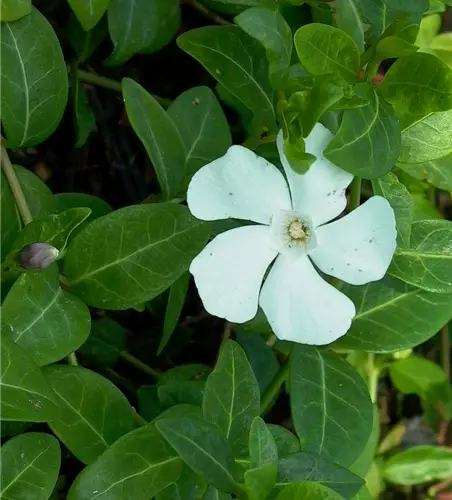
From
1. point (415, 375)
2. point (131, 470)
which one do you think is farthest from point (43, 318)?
point (415, 375)

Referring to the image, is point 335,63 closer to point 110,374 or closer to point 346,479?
point 346,479

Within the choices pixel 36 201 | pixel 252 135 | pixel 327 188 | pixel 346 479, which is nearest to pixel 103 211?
pixel 36 201

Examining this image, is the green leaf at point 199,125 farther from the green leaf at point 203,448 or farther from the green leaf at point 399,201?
the green leaf at point 203,448

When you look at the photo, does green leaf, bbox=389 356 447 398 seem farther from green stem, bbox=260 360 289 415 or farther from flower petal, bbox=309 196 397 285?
flower petal, bbox=309 196 397 285

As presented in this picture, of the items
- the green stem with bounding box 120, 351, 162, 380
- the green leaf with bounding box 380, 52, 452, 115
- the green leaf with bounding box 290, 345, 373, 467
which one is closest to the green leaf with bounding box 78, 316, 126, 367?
the green stem with bounding box 120, 351, 162, 380

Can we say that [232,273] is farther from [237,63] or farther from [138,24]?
[138,24]

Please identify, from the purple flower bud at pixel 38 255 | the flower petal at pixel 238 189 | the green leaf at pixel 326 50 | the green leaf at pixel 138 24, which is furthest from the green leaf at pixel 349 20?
the purple flower bud at pixel 38 255
